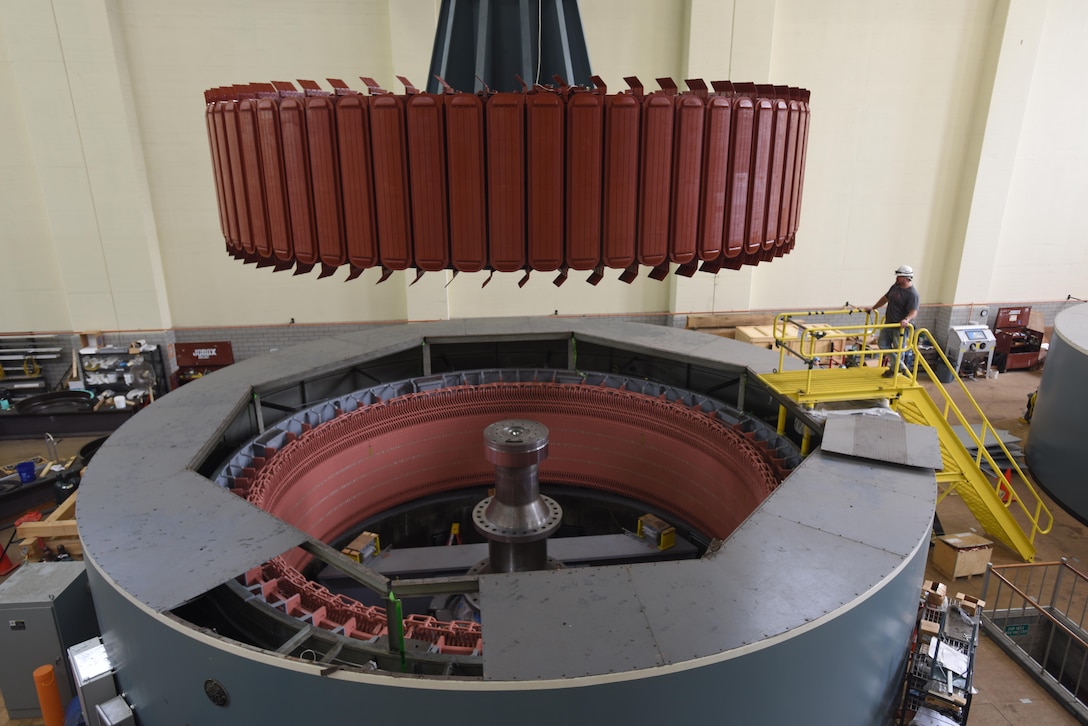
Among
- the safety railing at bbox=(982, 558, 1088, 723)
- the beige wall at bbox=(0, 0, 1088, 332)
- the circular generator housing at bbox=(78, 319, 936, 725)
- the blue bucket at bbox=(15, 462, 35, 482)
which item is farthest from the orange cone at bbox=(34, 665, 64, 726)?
the beige wall at bbox=(0, 0, 1088, 332)

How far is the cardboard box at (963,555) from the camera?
7.12 meters

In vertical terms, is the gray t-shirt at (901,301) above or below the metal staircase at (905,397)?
above

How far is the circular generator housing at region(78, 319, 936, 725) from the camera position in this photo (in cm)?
287

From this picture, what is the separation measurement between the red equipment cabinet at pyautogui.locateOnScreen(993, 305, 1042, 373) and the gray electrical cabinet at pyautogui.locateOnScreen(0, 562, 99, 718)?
54.2ft

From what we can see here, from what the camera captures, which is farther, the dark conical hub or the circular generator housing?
the dark conical hub

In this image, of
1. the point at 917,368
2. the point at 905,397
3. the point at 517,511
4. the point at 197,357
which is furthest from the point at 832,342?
the point at 197,357

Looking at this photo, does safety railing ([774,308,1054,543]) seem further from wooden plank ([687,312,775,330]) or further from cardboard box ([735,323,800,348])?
wooden plank ([687,312,775,330])

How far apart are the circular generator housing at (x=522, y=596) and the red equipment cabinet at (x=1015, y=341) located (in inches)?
439

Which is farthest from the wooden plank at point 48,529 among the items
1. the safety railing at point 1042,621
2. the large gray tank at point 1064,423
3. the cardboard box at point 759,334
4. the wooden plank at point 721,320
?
the large gray tank at point 1064,423

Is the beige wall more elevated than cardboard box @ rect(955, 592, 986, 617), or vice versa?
the beige wall

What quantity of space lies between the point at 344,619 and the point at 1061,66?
55.2 feet

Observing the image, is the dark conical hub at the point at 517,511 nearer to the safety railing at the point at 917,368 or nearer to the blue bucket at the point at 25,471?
the safety railing at the point at 917,368

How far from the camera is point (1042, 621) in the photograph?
661 cm

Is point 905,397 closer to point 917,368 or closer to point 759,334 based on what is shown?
point 917,368
